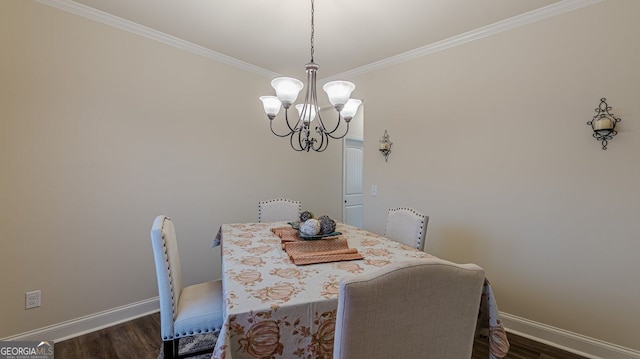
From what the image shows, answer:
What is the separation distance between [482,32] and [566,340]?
257 centimetres

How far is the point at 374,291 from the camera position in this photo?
808 millimetres

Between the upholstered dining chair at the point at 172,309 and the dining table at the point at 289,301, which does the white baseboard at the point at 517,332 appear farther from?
the dining table at the point at 289,301

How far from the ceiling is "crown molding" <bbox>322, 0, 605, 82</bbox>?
3 centimetres

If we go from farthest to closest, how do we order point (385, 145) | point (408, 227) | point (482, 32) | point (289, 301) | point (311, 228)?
point (385, 145) → point (482, 32) → point (408, 227) → point (311, 228) → point (289, 301)

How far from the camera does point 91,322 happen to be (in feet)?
7.25

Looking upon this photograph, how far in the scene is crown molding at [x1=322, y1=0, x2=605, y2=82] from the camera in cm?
203

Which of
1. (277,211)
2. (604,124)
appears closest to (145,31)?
(277,211)

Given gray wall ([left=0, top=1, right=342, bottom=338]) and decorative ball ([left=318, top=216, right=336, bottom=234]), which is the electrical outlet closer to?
gray wall ([left=0, top=1, right=342, bottom=338])

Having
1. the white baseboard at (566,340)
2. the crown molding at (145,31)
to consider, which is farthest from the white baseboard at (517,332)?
the crown molding at (145,31)

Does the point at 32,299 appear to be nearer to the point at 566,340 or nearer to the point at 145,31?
the point at 145,31

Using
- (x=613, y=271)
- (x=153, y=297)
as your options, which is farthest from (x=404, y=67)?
(x=153, y=297)

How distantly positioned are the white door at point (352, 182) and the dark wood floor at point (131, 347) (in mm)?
2613

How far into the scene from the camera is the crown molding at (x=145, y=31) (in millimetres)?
2082

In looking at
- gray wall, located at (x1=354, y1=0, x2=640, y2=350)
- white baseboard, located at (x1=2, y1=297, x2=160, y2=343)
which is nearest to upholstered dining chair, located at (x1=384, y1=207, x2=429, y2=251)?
gray wall, located at (x1=354, y1=0, x2=640, y2=350)
